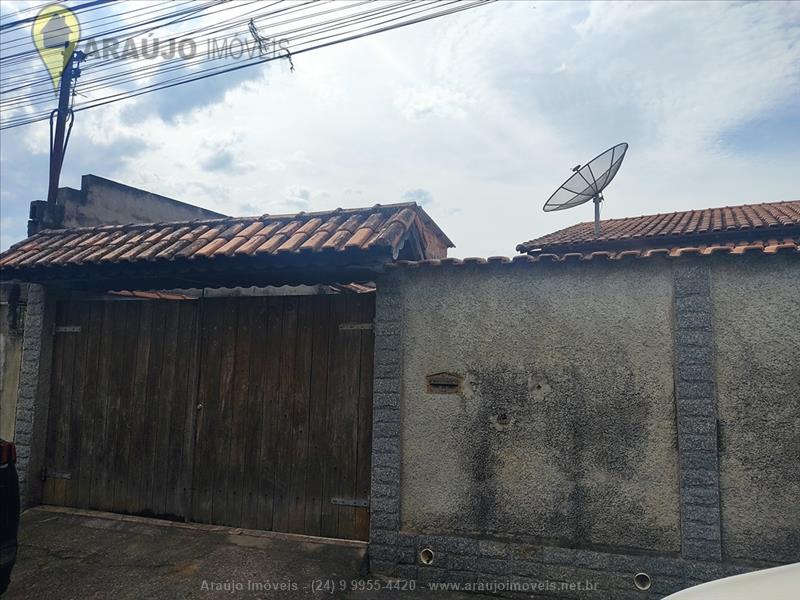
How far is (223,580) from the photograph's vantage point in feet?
13.6

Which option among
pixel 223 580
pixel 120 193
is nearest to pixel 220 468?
pixel 223 580

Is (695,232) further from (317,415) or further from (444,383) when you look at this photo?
(317,415)

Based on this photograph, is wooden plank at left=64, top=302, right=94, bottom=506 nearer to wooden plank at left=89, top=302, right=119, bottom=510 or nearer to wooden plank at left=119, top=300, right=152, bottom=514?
wooden plank at left=89, top=302, right=119, bottom=510

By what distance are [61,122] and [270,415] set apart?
7163 mm

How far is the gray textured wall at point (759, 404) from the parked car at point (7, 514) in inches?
199

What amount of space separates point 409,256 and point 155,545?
3.64 meters

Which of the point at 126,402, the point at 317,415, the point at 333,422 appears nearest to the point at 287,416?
the point at 317,415

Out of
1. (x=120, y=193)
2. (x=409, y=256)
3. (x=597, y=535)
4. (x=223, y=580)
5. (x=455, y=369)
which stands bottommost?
(x=223, y=580)

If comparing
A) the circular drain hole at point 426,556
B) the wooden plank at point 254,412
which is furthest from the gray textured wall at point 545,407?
the wooden plank at point 254,412

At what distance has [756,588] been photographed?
7.11ft

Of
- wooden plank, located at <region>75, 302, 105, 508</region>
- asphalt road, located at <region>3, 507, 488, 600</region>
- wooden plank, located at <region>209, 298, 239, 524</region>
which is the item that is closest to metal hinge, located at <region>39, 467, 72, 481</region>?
wooden plank, located at <region>75, 302, 105, 508</region>

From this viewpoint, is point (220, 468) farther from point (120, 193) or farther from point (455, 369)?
point (120, 193)

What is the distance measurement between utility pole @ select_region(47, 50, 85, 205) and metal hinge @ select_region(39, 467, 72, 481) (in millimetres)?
4756

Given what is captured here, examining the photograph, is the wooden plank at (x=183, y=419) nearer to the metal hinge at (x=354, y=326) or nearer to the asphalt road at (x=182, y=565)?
the asphalt road at (x=182, y=565)
